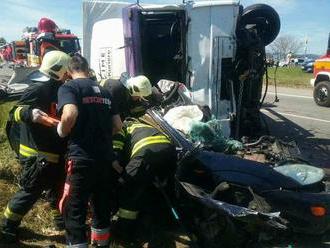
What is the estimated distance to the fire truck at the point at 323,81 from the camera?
1278 cm

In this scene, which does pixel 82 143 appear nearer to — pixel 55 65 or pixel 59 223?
pixel 55 65

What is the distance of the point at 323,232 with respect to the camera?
3.53 m

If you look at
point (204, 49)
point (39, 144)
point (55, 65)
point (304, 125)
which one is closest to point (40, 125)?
point (39, 144)

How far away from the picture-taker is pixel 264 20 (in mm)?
7473

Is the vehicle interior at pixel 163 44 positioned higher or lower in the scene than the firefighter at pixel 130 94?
higher

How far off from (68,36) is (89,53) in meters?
6.99

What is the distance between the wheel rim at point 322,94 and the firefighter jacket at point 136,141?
9927 millimetres

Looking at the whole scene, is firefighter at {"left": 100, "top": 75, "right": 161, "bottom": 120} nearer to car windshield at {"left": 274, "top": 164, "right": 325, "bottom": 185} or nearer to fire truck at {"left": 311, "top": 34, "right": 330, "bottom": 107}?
car windshield at {"left": 274, "top": 164, "right": 325, "bottom": 185}

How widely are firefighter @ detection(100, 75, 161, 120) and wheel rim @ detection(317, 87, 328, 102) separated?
931 centimetres

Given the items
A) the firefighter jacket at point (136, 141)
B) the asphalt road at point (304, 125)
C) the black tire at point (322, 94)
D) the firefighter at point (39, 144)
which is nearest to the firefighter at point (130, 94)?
the firefighter jacket at point (136, 141)

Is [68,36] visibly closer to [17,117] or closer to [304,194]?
[17,117]

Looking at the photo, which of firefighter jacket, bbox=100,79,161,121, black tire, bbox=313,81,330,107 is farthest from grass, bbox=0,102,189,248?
black tire, bbox=313,81,330,107

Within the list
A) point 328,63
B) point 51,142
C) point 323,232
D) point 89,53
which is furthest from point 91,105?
point 328,63

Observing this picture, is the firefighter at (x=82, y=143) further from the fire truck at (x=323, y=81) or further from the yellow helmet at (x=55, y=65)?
the fire truck at (x=323, y=81)
